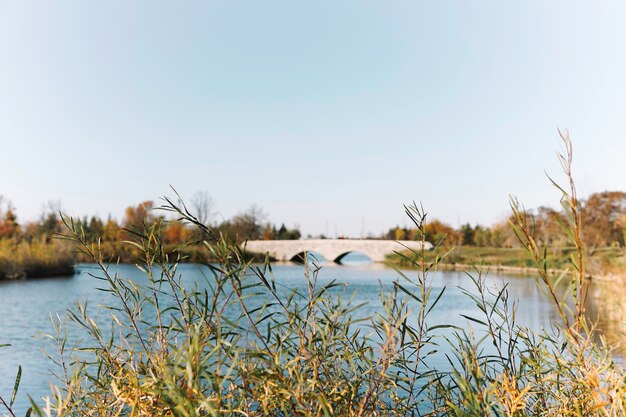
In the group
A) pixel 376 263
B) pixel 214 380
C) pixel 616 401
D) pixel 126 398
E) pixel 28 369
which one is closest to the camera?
pixel 214 380

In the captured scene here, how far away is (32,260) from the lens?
29922mm

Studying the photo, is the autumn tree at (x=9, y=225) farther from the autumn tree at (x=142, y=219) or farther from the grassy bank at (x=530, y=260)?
the autumn tree at (x=142, y=219)

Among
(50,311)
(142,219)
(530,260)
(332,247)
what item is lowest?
(50,311)

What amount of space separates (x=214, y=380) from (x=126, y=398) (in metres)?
0.57

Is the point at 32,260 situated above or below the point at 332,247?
below

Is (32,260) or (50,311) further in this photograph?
(32,260)

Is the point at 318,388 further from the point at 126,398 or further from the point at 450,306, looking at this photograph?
the point at 450,306

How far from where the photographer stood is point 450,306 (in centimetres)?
2062

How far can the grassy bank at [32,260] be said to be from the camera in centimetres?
2891

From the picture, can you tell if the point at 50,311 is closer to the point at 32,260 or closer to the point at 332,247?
the point at 32,260

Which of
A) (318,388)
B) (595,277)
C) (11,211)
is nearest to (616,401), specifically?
(318,388)

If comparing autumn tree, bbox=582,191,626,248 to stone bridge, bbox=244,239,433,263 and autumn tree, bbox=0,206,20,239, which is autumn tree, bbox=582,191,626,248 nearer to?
stone bridge, bbox=244,239,433,263

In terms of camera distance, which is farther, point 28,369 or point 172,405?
point 28,369

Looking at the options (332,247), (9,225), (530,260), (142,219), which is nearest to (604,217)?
(530,260)
